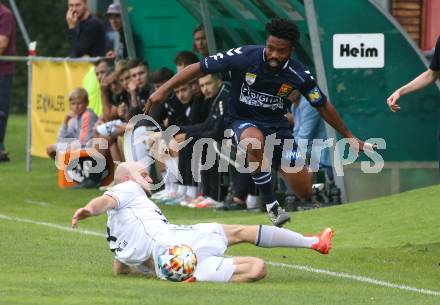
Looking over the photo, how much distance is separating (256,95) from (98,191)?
23.5ft

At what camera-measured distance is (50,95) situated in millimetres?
22391

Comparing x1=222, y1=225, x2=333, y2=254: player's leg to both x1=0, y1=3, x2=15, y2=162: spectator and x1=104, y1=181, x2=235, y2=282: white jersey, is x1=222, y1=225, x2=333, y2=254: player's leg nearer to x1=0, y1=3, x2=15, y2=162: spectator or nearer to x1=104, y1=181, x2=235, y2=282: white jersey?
x1=104, y1=181, x2=235, y2=282: white jersey

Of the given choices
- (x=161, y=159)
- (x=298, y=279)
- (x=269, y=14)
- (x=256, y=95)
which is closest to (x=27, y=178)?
(x=161, y=159)

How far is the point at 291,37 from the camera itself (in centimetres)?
1273

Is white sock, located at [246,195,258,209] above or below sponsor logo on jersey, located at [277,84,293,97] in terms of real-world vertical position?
below

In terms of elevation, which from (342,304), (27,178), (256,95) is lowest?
(27,178)

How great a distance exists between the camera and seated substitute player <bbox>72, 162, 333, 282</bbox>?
10562 millimetres

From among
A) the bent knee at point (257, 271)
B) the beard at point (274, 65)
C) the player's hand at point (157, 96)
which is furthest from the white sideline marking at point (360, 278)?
the beard at point (274, 65)

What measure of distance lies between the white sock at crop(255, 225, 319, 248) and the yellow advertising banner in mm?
10622

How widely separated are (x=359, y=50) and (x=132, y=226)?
282 inches

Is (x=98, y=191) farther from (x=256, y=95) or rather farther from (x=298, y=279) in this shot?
(x=298, y=279)

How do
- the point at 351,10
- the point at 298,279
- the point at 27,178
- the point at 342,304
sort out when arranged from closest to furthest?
1. the point at 342,304
2. the point at 298,279
3. the point at 351,10
4. the point at 27,178

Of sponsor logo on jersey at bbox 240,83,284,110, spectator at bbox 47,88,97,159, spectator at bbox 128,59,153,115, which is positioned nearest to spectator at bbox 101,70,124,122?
spectator at bbox 47,88,97,159

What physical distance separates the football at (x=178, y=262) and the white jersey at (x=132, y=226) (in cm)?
17
